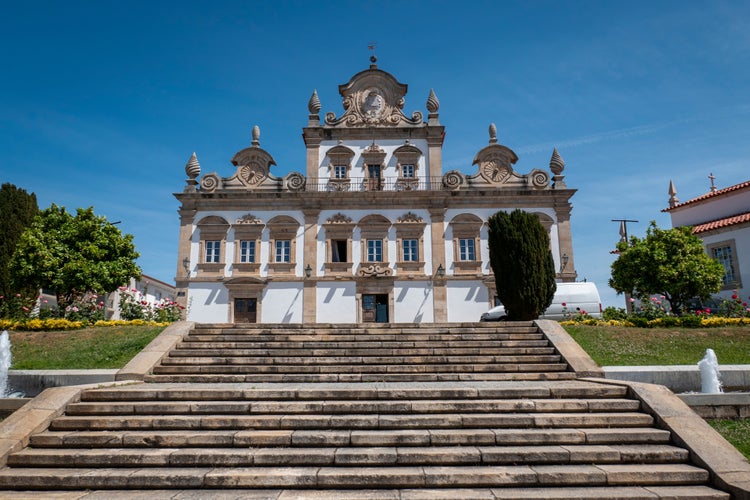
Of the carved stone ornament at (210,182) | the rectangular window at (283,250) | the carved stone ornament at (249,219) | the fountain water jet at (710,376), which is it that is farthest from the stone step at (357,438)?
the carved stone ornament at (210,182)

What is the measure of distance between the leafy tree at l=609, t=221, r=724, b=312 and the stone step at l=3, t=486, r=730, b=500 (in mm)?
15908

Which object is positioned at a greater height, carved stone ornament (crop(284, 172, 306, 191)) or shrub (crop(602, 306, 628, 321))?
carved stone ornament (crop(284, 172, 306, 191))

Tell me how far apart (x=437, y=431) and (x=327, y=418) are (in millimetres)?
1618

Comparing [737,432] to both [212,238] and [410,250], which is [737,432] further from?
[212,238]

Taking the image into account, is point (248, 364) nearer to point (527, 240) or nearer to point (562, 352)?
point (562, 352)

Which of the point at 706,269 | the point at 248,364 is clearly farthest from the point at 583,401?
the point at 706,269

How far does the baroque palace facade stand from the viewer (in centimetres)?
2541

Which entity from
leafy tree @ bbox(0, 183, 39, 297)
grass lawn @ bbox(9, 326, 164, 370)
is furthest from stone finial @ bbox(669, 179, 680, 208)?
leafy tree @ bbox(0, 183, 39, 297)

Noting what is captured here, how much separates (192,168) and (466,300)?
1755 centimetres

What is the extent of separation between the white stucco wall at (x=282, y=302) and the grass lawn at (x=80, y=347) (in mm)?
10632

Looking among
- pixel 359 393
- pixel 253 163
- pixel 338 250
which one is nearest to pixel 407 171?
pixel 338 250

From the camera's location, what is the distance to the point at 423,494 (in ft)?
17.6

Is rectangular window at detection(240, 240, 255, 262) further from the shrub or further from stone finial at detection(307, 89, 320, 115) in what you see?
the shrub

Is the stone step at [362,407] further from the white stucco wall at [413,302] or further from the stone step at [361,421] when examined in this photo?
the white stucco wall at [413,302]
